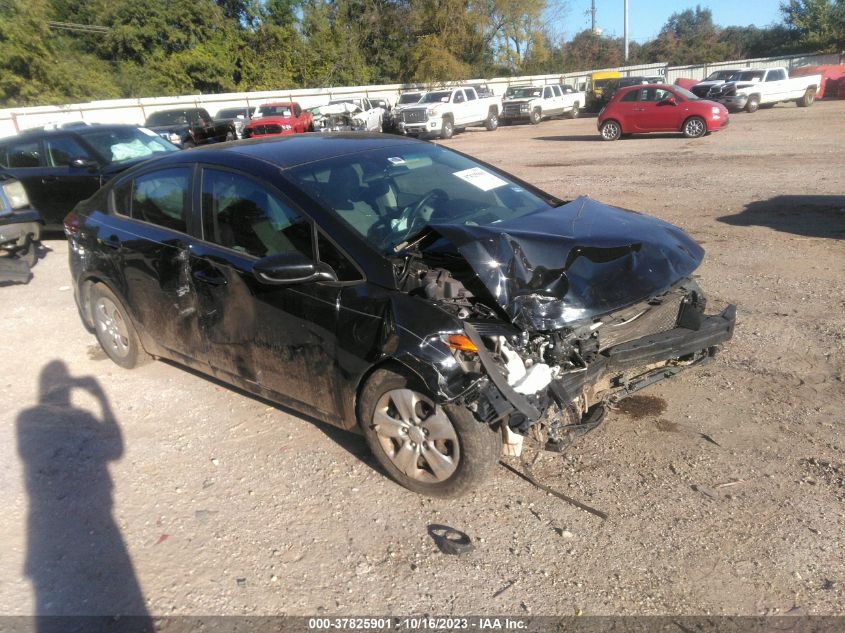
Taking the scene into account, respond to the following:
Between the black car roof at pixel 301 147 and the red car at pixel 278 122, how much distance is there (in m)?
19.9

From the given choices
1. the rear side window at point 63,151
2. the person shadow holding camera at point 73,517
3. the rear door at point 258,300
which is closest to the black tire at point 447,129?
the rear side window at point 63,151

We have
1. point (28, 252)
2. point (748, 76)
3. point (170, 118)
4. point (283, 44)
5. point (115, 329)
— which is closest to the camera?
point (115, 329)

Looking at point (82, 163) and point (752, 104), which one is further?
point (752, 104)

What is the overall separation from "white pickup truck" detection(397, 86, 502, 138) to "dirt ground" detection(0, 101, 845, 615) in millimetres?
23032

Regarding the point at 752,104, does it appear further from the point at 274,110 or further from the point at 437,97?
the point at 274,110

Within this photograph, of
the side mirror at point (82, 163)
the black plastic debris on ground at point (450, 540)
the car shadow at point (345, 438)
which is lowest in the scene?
the black plastic debris on ground at point (450, 540)

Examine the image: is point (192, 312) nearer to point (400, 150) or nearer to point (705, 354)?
point (400, 150)

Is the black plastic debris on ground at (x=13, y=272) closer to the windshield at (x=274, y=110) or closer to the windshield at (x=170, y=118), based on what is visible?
the windshield at (x=170, y=118)

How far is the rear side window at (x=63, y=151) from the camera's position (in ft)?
32.1

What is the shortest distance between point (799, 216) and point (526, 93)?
25.5 metres

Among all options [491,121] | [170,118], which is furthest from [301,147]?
[491,121]

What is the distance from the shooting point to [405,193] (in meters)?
4.02

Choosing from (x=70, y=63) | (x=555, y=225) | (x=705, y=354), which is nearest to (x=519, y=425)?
(x=555, y=225)

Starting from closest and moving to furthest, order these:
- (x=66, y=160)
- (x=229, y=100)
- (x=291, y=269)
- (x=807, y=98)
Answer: (x=291, y=269) < (x=66, y=160) < (x=807, y=98) < (x=229, y=100)
